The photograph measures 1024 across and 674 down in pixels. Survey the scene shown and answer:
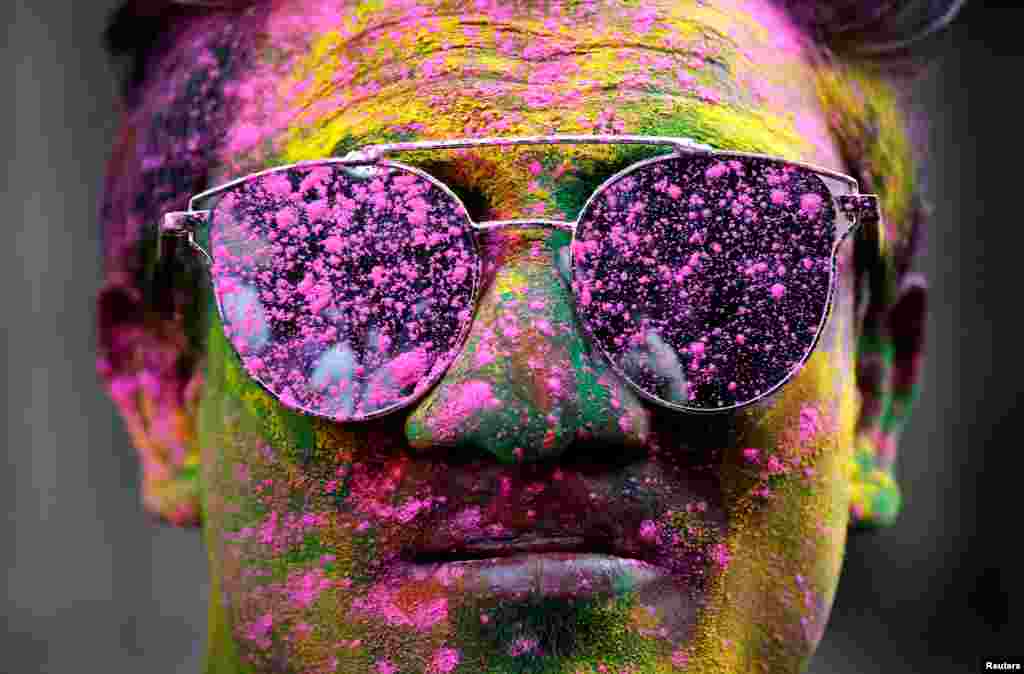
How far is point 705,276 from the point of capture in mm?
1480

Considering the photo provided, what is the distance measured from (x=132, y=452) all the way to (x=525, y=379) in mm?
3875

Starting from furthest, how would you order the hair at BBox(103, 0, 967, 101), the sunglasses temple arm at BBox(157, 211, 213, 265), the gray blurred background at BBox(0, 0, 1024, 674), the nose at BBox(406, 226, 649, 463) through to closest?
the gray blurred background at BBox(0, 0, 1024, 674)
the hair at BBox(103, 0, 967, 101)
the sunglasses temple arm at BBox(157, 211, 213, 265)
the nose at BBox(406, 226, 649, 463)

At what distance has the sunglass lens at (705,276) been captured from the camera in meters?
1.46

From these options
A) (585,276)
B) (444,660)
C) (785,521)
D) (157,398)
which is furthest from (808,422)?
(157,398)

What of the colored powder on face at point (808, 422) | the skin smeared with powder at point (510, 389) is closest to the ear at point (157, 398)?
the skin smeared with powder at point (510, 389)

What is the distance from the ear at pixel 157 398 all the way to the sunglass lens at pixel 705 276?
2.86 feet

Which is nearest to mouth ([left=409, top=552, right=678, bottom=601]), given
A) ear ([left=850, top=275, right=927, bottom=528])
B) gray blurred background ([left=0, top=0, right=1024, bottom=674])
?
ear ([left=850, top=275, right=927, bottom=528])

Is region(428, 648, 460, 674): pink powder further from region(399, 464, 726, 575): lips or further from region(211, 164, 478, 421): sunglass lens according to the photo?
region(211, 164, 478, 421): sunglass lens

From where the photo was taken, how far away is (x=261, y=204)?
1534mm

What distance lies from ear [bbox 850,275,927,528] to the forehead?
1.37 ft

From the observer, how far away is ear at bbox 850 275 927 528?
206cm

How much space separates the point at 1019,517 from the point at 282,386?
15.6 ft

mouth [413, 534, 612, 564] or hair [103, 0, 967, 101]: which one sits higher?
hair [103, 0, 967, 101]

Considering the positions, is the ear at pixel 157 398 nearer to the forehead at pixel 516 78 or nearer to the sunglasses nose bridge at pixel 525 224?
the forehead at pixel 516 78
